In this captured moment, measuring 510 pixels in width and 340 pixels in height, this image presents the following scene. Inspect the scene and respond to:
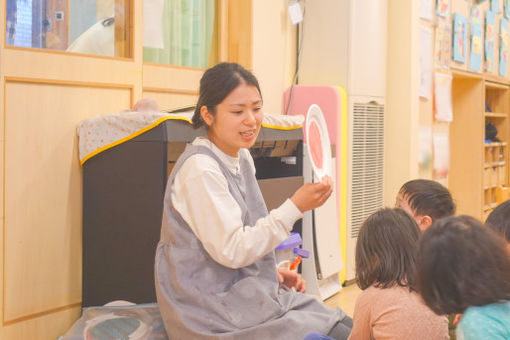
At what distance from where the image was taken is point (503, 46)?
23.1 feet

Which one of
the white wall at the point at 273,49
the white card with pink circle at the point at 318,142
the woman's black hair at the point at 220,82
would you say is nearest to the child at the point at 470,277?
the woman's black hair at the point at 220,82

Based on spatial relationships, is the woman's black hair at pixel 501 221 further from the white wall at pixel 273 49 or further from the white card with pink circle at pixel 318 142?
the white wall at pixel 273 49

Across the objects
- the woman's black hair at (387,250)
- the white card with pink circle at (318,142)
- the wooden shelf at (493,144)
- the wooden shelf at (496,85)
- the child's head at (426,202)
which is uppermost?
the wooden shelf at (496,85)

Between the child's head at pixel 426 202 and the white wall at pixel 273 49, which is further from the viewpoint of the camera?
the white wall at pixel 273 49

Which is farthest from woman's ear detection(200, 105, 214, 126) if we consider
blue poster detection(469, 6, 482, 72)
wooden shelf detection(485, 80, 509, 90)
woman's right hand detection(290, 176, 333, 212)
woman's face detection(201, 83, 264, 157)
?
wooden shelf detection(485, 80, 509, 90)

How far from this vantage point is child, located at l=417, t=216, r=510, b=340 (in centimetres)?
118

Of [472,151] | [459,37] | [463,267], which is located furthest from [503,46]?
[463,267]

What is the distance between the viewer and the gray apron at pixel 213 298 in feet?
5.47

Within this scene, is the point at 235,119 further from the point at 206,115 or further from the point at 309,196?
the point at 309,196

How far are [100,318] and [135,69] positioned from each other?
4.02 ft

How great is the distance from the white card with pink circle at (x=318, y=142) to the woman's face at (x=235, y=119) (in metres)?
0.60

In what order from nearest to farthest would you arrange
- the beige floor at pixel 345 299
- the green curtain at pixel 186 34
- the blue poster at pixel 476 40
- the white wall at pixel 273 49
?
1. the green curtain at pixel 186 34
2. the beige floor at pixel 345 299
3. the white wall at pixel 273 49
4. the blue poster at pixel 476 40

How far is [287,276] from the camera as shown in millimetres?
1997

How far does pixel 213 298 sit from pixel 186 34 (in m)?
1.82
